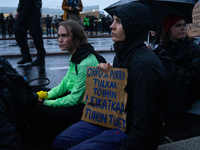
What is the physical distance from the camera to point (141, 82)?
1.50 metres

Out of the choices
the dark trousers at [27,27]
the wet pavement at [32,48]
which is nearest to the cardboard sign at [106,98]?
the wet pavement at [32,48]

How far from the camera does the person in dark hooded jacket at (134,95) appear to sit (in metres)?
1.48

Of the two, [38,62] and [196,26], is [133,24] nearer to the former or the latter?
[196,26]

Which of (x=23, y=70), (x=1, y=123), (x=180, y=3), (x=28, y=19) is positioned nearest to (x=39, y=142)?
(x=1, y=123)

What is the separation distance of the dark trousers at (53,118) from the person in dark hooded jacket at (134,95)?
16.2 inches

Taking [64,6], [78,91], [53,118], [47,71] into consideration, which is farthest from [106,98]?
[64,6]

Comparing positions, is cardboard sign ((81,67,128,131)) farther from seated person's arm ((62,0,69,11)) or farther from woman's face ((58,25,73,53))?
seated person's arm ((62,0,69,11))

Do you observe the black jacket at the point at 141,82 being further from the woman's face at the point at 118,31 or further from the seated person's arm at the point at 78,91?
the seated person's arm at the point at 78,91

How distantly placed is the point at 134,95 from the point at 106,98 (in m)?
0.36

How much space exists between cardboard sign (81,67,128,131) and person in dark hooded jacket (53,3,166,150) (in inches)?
1.9

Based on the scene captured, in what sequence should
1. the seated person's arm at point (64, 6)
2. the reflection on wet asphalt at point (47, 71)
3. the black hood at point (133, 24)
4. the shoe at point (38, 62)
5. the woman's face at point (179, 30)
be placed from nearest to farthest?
the black hood at point (133, 24) < the woman's face at point (179, 30) < the reflection on wet asphalt at point (47, 71) < the shoe at point (38, 62) < the seated person's arm at point (64, 6)

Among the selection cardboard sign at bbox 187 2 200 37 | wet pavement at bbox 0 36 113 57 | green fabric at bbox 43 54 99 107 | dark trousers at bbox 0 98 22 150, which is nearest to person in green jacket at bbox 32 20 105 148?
green fabric at bbox 43 54 99 107

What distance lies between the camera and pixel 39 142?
96.7 inches

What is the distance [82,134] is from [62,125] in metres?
0.58
